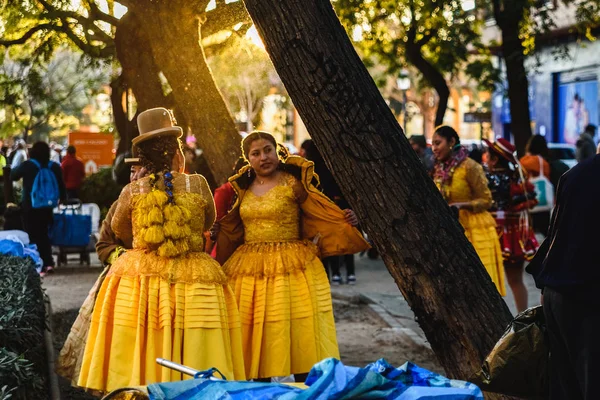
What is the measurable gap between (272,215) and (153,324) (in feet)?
4.82

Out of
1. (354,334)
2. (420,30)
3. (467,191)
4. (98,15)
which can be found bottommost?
(354,334)

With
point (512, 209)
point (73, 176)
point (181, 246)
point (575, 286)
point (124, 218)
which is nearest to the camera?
point (575, 286)

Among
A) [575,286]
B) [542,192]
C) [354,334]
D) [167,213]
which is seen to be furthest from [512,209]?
[575,286]

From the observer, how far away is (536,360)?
15.4 ft

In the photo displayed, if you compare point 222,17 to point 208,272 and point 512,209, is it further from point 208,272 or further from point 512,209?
point 208,272

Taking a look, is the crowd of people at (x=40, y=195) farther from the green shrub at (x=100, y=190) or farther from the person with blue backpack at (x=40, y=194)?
the green shrub at (x=100, y=190)

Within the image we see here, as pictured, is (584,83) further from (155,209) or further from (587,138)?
(155,209)

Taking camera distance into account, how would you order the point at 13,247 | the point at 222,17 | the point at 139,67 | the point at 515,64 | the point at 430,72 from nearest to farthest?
the point at 13,247, the point at 222,17, the point at 139,67, the point at 515,64, the point at 430,72

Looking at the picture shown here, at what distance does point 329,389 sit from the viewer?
10.1 ft

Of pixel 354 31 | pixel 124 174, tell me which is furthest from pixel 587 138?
pixel 124 174

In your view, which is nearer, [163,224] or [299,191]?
[163,224]

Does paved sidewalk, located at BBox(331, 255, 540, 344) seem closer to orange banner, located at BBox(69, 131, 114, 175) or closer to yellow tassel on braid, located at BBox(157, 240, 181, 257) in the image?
yellow tassel on braid, located at BBox(157, 240, 181, 257)

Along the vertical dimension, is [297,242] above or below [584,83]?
below

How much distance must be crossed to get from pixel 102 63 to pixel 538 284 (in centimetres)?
1125
